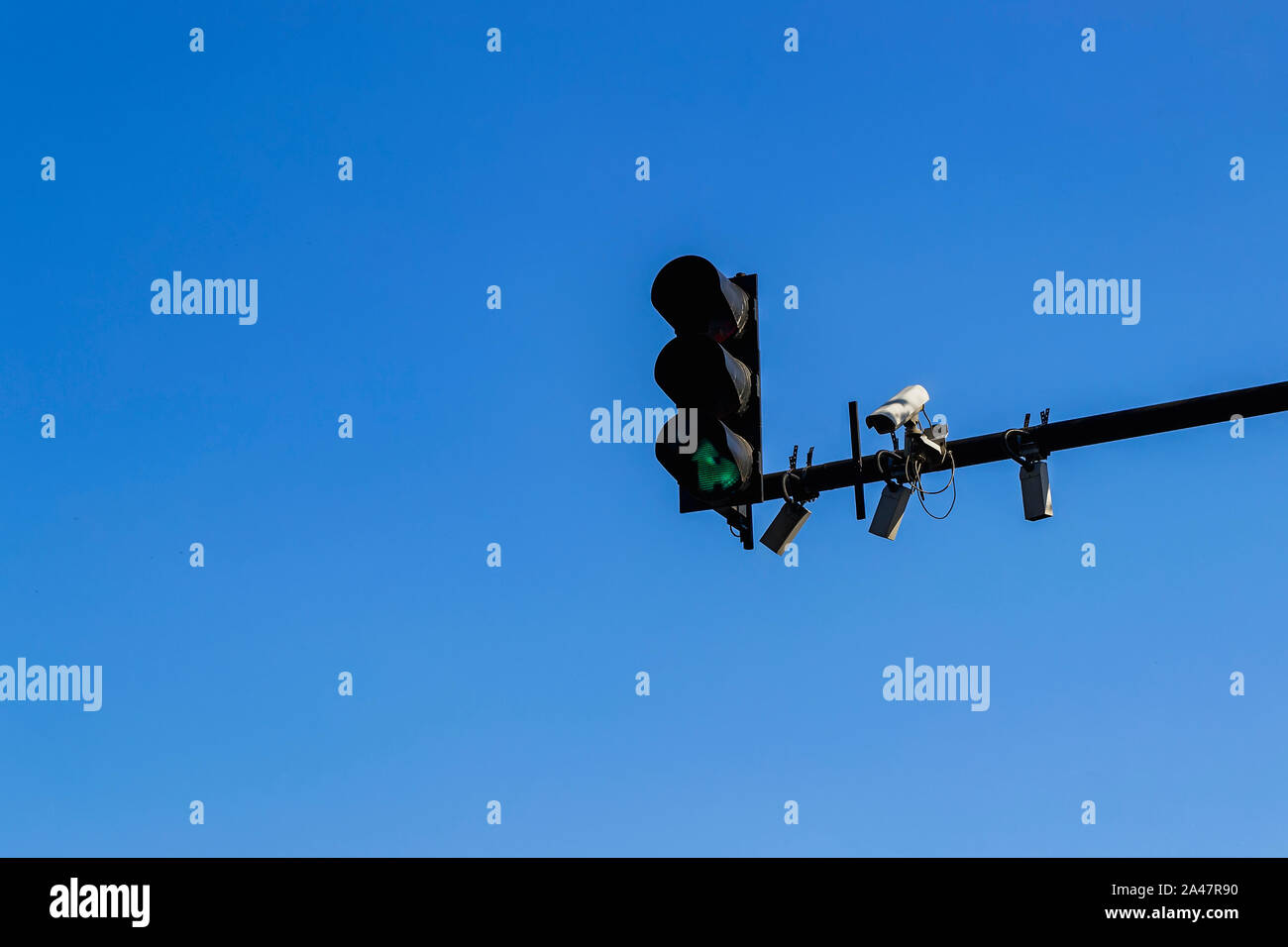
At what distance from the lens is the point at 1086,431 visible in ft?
18.9

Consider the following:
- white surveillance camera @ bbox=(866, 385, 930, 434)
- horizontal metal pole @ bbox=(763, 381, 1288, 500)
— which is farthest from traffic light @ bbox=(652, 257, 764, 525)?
white surveillance camera @ bbox=(866, 385, 930, 434)

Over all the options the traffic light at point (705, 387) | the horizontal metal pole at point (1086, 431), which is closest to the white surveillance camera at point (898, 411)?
the horizontal metal pole at point (1086, 431)

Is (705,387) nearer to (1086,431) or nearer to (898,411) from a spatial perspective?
(898,411)

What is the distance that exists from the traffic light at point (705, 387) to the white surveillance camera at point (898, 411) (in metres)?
1.17

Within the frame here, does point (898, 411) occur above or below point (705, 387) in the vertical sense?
above

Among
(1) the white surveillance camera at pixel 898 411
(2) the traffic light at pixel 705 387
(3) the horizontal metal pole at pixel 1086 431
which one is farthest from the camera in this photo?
(1) the white surveillance camera at pixel 898 411

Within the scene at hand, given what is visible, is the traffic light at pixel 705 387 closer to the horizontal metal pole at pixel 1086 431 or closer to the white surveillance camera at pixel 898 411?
the horizontal metal pole at pixel 1086 431

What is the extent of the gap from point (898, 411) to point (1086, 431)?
36.1 inches

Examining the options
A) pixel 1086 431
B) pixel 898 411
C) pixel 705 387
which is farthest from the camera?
pixel 898 411

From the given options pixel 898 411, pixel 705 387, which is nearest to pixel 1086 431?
pixel 898 411

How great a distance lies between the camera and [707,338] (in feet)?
16.3

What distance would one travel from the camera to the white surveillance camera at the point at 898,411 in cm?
612
